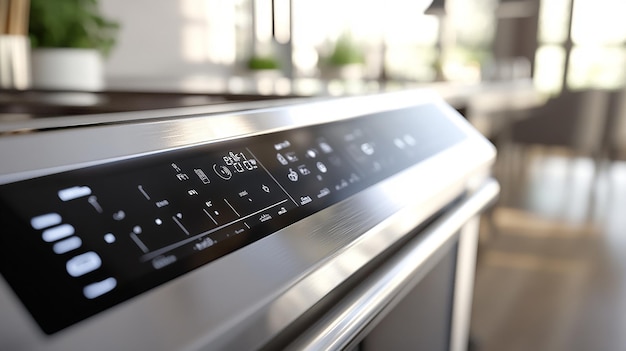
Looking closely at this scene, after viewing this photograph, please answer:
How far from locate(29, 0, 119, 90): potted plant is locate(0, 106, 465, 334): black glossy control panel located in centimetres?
49

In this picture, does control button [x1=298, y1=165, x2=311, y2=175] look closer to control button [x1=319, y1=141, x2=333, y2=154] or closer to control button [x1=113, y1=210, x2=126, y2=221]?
control button [x1=319, y1=141, x2=333, y2=154]

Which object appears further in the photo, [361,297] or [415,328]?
[415,328]

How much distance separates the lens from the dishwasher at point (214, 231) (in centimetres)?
22

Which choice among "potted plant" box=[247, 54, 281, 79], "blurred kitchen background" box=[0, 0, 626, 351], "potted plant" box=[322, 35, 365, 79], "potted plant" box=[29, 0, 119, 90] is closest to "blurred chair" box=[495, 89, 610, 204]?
"blurred kitchen background" box=[0, 0, 626, 351]

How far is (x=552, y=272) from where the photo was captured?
192 centimetres

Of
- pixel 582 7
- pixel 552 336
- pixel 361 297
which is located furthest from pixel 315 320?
pixel 582 7

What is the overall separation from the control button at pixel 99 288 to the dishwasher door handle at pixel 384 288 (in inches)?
4.7

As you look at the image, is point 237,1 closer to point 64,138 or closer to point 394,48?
point 64,138

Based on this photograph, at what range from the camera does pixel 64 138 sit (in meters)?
0.27

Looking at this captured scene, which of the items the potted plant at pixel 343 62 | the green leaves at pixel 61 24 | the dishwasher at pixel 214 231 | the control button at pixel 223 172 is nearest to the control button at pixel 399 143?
the dishwasher at pixel 214 231

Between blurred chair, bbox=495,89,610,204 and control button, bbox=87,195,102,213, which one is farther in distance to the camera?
blurred chair, bbox=495,89,610,204

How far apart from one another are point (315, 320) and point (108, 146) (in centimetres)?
17

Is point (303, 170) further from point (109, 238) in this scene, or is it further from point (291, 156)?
point (109, 238)

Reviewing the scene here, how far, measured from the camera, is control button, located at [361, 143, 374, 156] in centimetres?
50
